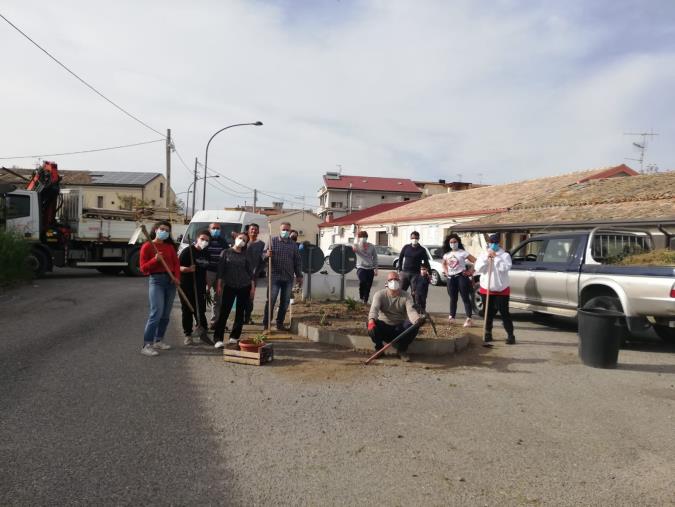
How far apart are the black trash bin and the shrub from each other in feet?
45.1

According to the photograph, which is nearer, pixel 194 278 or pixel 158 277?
pixel 158 277

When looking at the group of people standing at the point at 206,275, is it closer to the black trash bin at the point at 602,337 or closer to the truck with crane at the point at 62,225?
the black trash bin at the point at 602,337

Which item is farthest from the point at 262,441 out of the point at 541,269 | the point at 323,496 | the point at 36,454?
the point at 541,269

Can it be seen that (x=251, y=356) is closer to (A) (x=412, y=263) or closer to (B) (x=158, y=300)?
(B) (x=158, y=300)

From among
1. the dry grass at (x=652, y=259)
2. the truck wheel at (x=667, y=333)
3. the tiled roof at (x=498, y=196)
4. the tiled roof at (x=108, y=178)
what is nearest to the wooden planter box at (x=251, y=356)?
the dry grass at (x=652, y=259)

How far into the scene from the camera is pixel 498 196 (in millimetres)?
28156

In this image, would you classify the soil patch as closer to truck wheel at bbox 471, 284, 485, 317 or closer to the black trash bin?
truck wheel at bbox 471, 284, 485, 317

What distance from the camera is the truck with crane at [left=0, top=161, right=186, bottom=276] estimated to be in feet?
49.4

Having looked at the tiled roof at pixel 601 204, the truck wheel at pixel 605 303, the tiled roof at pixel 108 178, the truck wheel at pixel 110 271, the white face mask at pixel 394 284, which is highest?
the tiled roof at pixel 108 178

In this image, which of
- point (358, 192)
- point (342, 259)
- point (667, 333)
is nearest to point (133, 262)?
point (342, 259)

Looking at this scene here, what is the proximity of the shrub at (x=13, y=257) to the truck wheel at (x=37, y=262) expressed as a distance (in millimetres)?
624

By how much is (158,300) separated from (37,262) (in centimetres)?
1129

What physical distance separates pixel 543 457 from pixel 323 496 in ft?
5.87

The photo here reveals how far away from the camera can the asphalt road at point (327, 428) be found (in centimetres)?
323
